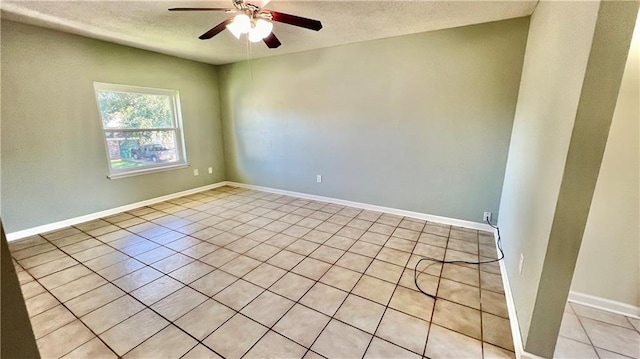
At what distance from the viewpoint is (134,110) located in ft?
13.0

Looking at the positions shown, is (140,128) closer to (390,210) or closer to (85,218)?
(85,218)

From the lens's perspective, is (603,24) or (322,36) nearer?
(603,24)

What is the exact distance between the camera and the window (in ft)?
12.2

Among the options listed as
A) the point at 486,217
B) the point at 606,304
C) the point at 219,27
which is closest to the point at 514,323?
the point at 606,304

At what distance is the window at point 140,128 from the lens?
3705mm

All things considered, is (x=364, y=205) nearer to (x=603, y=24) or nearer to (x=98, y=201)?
(x=603, y=24)

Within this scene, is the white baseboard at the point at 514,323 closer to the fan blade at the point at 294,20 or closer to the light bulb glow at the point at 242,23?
the fan blade at the point at 294,20

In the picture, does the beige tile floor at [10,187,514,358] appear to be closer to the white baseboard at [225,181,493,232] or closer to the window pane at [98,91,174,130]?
the white baseboard at [225,181,493,232]

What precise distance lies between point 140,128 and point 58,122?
954 mm

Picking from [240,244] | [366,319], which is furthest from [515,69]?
[240,244]

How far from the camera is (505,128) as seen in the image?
2.91 metres

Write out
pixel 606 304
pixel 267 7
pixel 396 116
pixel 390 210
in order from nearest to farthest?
pixel 606 304
pixel 267 7
pixel 396 116
pixel 390 210

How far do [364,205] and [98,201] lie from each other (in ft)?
12.6

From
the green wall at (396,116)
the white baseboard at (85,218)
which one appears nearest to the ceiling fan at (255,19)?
the green wall at (396,116)
